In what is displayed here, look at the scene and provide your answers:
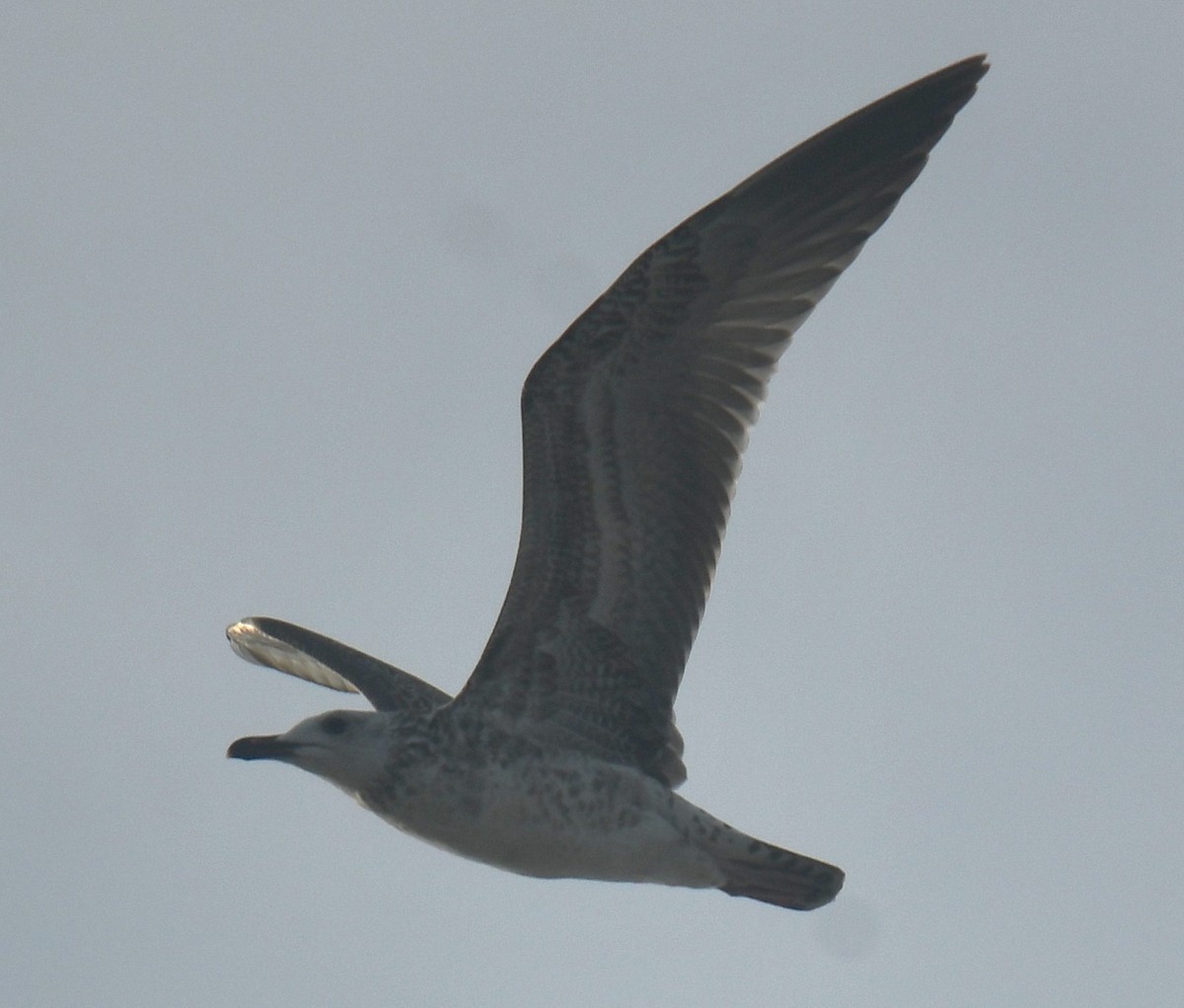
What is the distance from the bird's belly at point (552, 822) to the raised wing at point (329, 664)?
0.62 metres

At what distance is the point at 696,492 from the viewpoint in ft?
31.2

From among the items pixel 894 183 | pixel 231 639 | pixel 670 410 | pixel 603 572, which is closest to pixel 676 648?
pixel 603 572

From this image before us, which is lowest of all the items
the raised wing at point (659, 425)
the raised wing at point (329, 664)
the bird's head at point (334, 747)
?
the bird's head at point (334, 747)

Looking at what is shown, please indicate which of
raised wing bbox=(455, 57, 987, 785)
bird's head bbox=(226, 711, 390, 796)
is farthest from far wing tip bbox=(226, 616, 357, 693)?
raised wing bbox=(455, 57, 987, 785)

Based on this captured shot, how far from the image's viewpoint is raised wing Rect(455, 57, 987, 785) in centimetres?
923

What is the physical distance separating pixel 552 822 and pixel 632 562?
132cm

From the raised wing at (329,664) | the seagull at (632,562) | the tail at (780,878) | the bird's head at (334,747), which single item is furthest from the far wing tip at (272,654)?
the tail at (780,878)

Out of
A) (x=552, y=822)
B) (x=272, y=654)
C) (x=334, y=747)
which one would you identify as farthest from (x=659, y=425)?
(x=272, y=654)

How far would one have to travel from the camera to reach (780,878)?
9.22 metres

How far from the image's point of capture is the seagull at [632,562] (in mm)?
8953

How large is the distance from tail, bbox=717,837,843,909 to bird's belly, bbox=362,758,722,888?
0.50ft

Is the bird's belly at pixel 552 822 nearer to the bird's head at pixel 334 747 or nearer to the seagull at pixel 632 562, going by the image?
the seagull at pixel 632 562

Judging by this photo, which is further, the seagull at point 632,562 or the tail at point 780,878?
the tail at point 780,878

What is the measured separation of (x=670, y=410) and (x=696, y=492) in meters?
0.42
